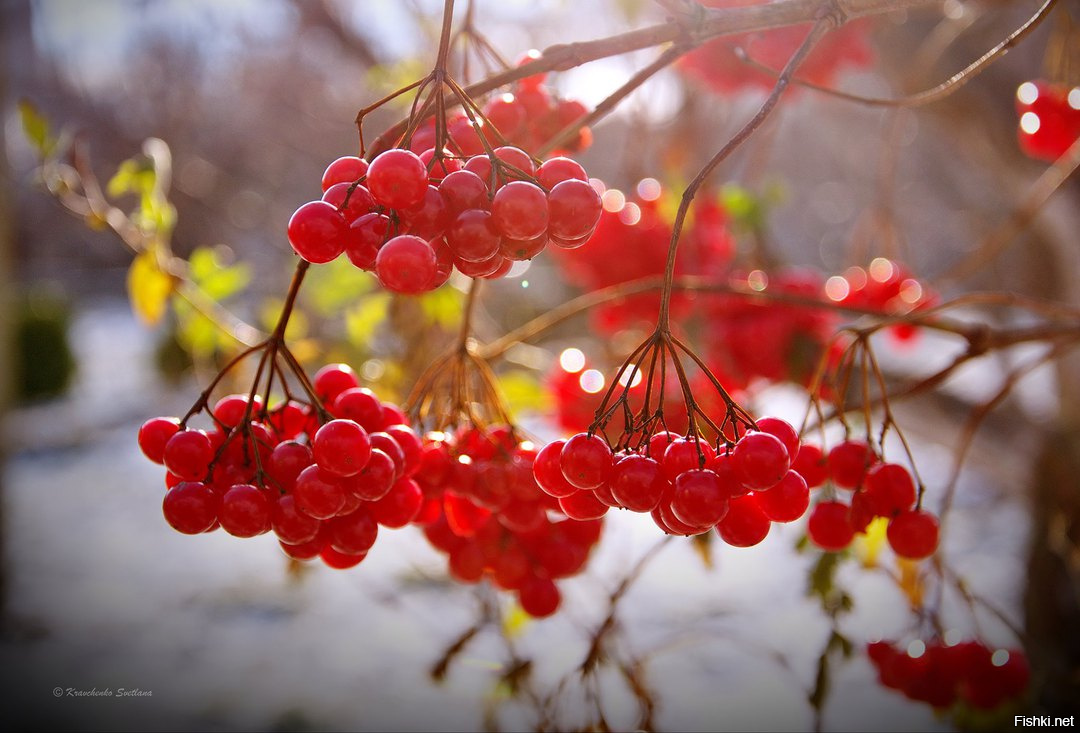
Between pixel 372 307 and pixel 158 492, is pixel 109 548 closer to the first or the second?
pixel 158 492

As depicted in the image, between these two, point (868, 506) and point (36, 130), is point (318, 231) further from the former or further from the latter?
point (36, 130)

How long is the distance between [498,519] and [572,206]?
281 mm

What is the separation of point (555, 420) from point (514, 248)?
24.5 inches

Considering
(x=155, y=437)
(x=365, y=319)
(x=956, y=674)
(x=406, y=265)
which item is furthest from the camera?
(x=365, y=319)

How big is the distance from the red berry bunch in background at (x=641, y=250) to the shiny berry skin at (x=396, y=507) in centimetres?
53

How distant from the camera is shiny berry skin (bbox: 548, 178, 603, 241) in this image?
355mm

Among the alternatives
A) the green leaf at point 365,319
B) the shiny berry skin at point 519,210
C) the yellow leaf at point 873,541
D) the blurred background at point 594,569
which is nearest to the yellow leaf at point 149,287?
the blurred background at point 594,569

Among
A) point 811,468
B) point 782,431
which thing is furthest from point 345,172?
point 811,468

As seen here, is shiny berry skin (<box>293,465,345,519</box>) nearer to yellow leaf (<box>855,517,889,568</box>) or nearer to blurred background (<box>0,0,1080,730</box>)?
blurred background (<box>0,0,1080,730</box>)

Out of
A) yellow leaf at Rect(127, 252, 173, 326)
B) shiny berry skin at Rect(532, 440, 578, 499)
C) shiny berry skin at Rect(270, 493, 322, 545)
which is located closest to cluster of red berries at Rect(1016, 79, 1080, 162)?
shiny berry skin at Rect(532, 440, 578, 499)

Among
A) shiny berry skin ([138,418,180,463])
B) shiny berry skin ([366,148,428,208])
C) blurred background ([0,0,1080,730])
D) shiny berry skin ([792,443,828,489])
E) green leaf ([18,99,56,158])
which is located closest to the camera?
shiny berry skin ([366,148,428,208])

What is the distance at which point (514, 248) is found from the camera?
36 centimetres

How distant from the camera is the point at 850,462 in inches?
21.3

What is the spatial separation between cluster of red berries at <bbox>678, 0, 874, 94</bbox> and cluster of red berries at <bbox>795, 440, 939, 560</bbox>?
1.89ft
